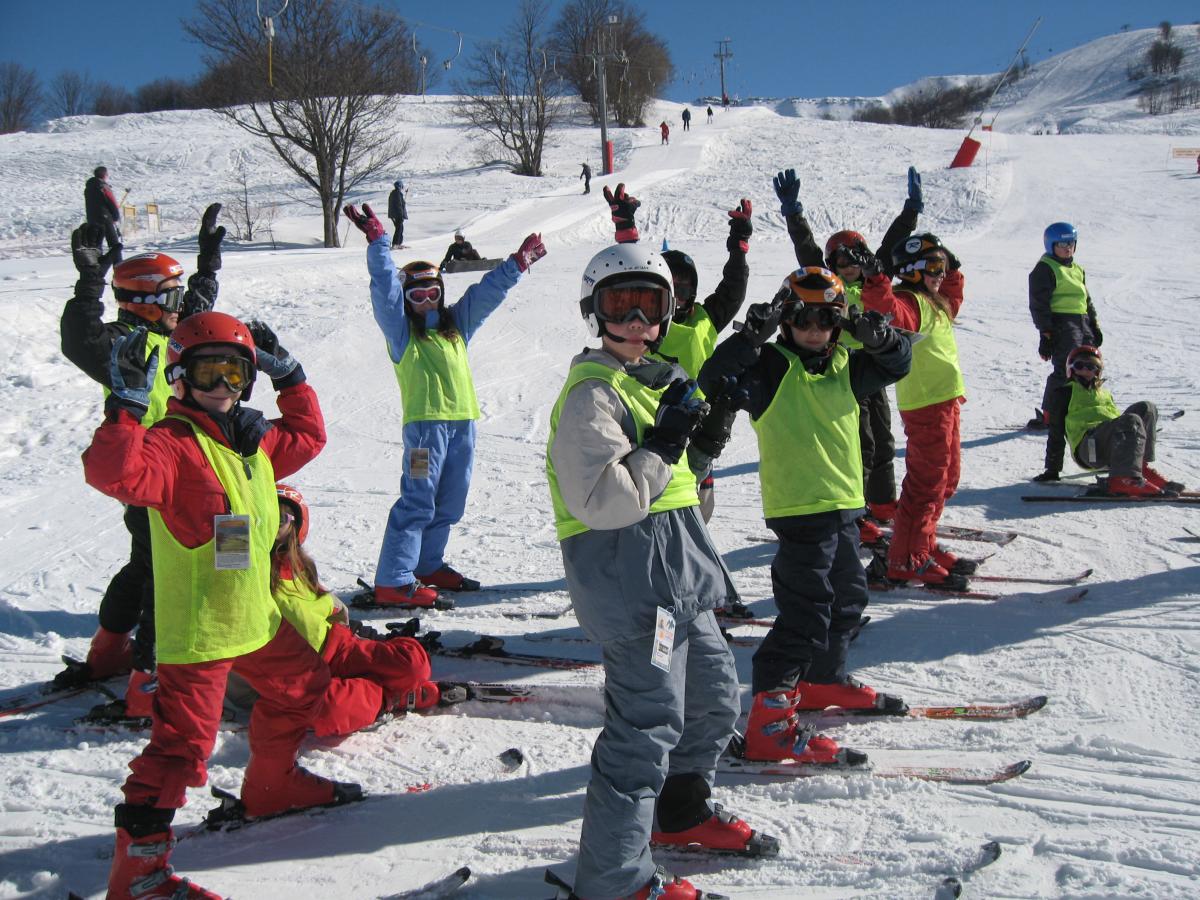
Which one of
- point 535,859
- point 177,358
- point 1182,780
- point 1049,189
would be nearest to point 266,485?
point 177,358

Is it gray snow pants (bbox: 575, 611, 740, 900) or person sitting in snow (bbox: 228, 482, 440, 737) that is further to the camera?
person sitting in snow (bbox: 228, 482, 440, 737)

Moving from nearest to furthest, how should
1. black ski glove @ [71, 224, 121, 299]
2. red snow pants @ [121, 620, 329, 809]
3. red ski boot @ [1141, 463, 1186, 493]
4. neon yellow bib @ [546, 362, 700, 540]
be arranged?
neon yellow bib @ [546, 362, 700, 540], red snow pants @ [121, 620, 329, 809], black ski glove @ [71, 224, 121, 299], red ski boot @ [1141, 463, 1186, 493]

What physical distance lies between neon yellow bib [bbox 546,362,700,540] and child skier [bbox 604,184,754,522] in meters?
2.27

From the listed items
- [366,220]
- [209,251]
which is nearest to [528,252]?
[366,220]

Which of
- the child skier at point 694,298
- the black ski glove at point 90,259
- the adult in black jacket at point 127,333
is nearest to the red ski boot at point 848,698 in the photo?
the child skier at point 694,298

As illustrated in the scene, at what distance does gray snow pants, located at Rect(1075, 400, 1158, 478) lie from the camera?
683cm

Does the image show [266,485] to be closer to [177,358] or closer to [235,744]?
[177,358]

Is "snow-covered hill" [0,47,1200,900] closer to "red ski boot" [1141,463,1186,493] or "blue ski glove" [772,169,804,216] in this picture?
"red ski boot" [1141,463,1186,493]

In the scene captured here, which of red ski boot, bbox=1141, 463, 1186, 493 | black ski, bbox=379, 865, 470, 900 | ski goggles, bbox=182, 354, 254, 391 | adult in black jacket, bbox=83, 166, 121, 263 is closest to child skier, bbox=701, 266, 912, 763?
black ski, bbox=379, 865, 470, 900

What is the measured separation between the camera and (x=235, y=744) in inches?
154

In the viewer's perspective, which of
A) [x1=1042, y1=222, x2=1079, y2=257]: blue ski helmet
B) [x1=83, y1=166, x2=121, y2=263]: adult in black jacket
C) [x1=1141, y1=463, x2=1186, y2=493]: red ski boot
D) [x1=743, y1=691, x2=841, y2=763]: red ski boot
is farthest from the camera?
[x1=1042, y1=222, x2=1079, y2=257]: blue ski helmet

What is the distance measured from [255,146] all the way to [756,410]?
41.3 meters

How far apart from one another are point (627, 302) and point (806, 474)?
1.20m

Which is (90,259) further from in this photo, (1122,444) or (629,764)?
(1122,444)
